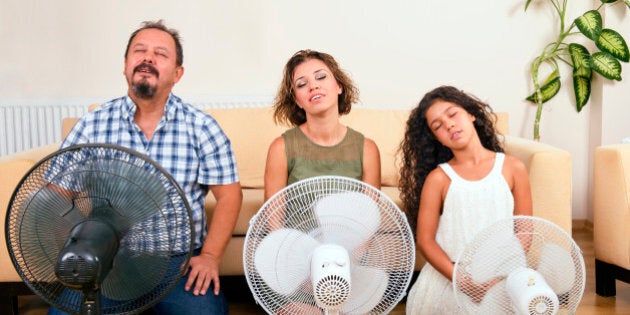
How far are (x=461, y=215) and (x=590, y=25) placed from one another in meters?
2.22

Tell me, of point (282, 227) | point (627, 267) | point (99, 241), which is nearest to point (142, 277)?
point (99, 241)

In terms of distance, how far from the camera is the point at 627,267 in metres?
2.92

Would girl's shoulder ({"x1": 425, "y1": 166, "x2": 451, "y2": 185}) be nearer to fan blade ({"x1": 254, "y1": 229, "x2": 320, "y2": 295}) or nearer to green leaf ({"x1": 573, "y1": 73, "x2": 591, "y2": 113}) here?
fan blade ({"x1": 254, "y1": 229, "x2": 320, "y2": 295})

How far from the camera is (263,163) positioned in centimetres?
342

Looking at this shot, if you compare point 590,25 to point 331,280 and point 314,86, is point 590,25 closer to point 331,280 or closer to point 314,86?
point 314,86

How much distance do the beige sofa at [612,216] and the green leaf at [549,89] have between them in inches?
53.1

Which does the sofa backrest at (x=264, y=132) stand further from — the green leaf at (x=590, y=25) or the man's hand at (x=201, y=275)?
the man's hand at (x=201, y=275)

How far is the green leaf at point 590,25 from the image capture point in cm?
409

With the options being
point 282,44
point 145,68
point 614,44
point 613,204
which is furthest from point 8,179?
point 614,44

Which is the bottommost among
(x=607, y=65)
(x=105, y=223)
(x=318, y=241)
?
(x=318, y=241)

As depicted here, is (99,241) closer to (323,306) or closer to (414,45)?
(323,306)

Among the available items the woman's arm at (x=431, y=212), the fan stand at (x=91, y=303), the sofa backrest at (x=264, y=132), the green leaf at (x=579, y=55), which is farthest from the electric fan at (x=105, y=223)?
the green leaf at (x=579, y=55)

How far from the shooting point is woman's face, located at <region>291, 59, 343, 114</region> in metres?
2.39

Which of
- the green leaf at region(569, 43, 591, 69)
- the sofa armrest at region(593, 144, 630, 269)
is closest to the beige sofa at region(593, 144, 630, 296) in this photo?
the sofa armrest at region(593, 144, 630, 269)
